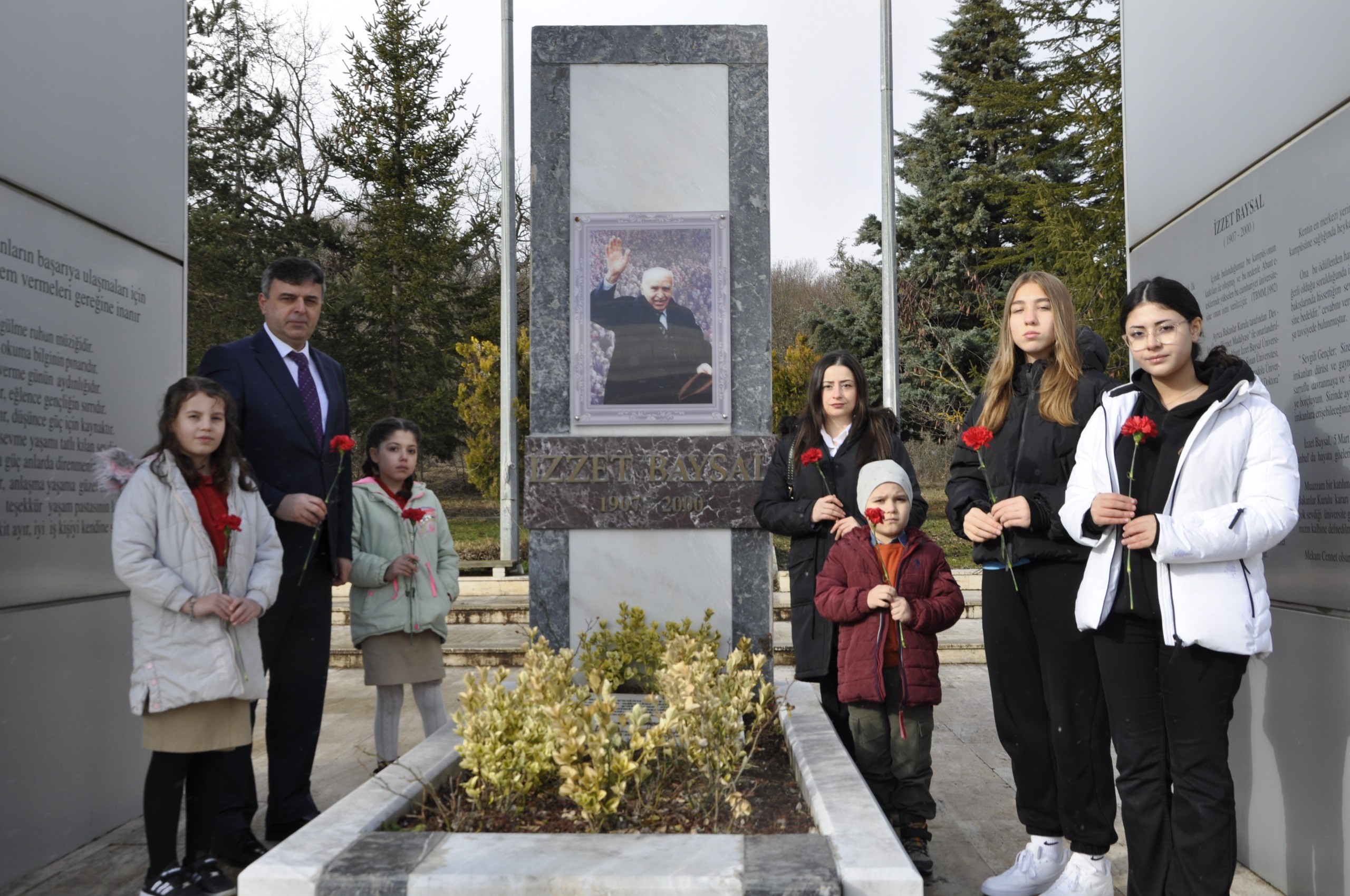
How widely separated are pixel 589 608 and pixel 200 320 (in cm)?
1754

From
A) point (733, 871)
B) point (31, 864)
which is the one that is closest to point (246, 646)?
point (31, 864)

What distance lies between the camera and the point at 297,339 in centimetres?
411

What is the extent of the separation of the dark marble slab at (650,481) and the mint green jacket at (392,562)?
1.52 feet

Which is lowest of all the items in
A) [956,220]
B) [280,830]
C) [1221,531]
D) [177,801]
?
[280,830]

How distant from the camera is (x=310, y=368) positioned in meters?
4.16

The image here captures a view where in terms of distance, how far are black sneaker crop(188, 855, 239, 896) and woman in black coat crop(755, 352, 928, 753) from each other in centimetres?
211

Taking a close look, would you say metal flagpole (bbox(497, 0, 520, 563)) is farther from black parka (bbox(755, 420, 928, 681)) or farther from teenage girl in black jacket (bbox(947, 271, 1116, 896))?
teenage girl in black jacket (bbox(947, 271, 1116, 896))

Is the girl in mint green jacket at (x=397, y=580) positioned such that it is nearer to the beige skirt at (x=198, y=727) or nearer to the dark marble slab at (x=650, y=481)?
the dark marble slab at (x=650, y=481)

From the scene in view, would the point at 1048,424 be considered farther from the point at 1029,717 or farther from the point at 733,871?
the point at 733,871

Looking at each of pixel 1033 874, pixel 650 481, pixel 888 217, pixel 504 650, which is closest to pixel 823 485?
pixel 650 481

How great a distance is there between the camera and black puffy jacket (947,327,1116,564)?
320cm

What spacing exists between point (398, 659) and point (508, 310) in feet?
27.8

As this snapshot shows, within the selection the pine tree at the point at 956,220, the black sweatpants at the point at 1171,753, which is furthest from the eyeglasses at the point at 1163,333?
the pine tree at the point at 956,220

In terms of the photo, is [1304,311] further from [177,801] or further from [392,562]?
[177,801]
